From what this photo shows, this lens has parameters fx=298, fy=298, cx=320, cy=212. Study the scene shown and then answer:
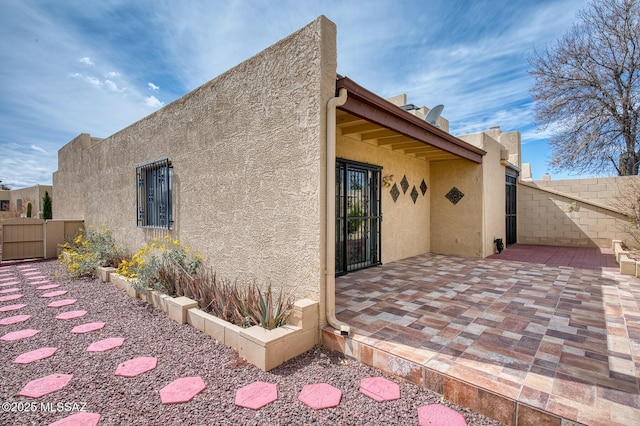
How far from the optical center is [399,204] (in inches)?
332

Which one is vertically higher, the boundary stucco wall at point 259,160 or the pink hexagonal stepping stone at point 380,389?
the boundary stucco wall at point 259,160

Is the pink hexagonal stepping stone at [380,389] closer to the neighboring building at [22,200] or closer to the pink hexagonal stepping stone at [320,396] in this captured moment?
the pink hexagonal stepping stone at [320,396]

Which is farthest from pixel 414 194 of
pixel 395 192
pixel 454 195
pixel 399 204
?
pixel 454 195

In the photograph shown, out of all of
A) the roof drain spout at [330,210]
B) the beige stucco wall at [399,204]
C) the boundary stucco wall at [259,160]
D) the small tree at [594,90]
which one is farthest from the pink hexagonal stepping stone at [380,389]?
the small tree at [594,90]

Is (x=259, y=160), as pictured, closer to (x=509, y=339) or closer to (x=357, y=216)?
(x=357, y=216)

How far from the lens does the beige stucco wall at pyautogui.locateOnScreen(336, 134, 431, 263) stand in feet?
23.5

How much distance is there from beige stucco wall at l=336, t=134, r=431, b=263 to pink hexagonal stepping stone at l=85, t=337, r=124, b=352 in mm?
5006

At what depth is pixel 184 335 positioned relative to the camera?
4082 mm

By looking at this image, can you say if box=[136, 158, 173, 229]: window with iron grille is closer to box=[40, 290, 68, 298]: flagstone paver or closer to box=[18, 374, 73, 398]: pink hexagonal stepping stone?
box=[40, 290, 68, 298]: flagstone paver

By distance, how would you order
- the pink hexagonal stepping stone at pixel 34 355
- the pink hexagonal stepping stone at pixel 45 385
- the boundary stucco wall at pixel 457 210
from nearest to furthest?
the pink hexagonal stepping stone at pixel 45 385
the pink hexagonal stepping stone at pixel 34 355
the boundary stucco wall at pixel 457 210

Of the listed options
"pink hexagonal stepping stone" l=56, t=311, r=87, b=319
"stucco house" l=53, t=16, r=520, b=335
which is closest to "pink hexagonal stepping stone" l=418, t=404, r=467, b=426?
"stucco house" l=53, t=16, r=520, b=335

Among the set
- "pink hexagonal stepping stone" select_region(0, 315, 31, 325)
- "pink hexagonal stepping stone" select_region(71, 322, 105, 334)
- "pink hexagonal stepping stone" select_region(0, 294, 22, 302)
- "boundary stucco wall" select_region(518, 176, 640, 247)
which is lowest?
"pink hexagonal stepping stone" select_region(71, 322, 105, 334)

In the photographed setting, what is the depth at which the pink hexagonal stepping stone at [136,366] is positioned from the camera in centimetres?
311

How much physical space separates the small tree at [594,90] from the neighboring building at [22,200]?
3004 centimetres
